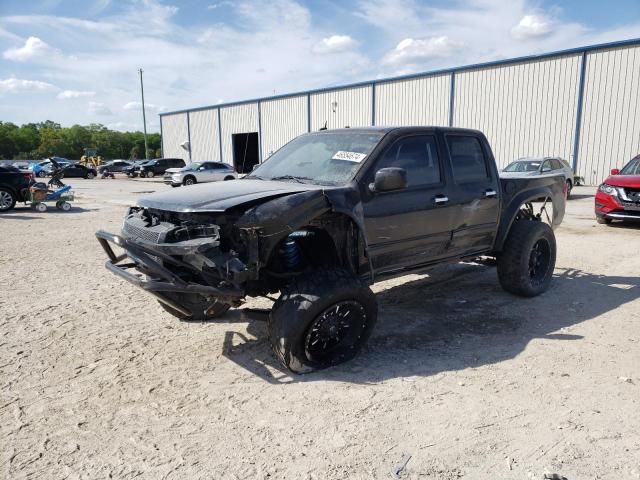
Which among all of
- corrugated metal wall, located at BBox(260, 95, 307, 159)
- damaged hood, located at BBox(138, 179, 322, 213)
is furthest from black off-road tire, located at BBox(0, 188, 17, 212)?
corrugated metal wall, located at BBox(260, 95, 307, 159)

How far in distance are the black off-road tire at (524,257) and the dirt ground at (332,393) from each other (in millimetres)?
180

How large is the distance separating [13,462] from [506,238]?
4851 millimetres

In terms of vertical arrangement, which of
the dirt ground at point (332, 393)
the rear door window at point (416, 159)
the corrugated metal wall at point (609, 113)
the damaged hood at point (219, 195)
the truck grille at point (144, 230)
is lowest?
the dirt ground at point (332, 393)

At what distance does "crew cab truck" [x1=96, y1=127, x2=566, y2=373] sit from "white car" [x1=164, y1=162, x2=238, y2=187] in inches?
851

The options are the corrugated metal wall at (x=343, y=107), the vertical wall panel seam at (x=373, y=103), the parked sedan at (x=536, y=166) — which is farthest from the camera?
the corrugated metal wall at (x=343, y=107)

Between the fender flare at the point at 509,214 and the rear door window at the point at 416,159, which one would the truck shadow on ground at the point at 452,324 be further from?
the rear door window at the point at 416,159

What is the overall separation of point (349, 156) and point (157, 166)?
35499 millimetres

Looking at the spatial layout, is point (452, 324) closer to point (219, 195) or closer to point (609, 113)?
point (219, 195)

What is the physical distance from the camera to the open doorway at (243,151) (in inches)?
1597

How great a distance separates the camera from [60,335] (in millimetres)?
4410

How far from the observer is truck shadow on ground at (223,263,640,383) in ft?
12.4


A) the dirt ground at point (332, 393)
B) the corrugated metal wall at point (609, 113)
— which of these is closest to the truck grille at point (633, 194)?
the dirt ground at point (332, 393)

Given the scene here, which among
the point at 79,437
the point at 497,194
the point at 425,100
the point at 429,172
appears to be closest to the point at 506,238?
the point at 497,194

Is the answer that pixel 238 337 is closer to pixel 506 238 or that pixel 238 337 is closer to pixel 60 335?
pixel 60 335
